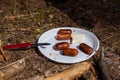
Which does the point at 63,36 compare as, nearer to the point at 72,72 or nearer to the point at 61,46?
the point at 61,46

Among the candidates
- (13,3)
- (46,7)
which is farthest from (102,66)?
(13,3)

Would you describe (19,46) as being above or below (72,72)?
above

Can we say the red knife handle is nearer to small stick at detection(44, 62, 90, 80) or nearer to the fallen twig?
the fallen twig

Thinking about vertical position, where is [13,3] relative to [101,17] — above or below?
above

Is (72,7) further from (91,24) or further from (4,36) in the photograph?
(4,36)

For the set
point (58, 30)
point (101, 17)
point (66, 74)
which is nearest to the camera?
point (66, 74)

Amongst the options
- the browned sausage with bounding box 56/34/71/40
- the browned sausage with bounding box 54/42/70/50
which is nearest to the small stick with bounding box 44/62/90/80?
the browned sausage with bounding box 54/42/70/50

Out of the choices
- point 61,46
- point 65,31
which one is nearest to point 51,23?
point 65,31

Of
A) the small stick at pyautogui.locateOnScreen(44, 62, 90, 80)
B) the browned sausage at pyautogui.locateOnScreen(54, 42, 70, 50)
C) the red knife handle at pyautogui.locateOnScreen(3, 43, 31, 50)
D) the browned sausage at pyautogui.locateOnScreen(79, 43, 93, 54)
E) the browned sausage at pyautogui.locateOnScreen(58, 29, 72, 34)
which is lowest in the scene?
the small stick at pyautogui.locateOnScreen(44, 62, 90, 80)

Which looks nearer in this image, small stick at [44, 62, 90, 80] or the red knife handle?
small stick at [44, 62, 90, 80]
